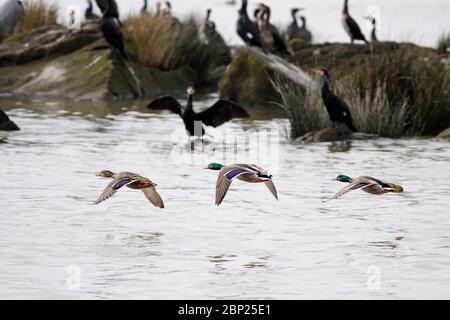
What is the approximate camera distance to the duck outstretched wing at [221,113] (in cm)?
1341

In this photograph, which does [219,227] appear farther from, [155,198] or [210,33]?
[210,33]

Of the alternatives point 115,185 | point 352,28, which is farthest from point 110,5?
point 115,185

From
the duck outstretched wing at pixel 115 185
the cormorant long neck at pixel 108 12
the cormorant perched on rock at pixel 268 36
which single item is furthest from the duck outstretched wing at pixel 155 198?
the cormorant perched on rock at pixel 268 36

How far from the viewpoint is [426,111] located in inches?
590

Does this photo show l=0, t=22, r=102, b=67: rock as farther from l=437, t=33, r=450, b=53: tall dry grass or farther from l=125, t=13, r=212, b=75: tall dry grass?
l=437, t=33, r=450, b=53: tall dry grass

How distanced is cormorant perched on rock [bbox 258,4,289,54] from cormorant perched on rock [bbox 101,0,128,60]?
2281 millimetres

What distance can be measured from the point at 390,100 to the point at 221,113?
95.3 inches

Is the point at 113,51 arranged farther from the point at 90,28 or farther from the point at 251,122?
the point at 251,122

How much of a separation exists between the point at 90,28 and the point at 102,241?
46.7 ft

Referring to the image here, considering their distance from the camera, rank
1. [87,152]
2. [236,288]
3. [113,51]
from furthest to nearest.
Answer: [113,51] < [87,152] < [236,288]

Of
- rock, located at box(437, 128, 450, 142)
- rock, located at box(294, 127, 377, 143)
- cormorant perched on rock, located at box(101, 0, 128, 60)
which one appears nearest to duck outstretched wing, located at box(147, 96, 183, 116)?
rock, located at box(294, 127, 377, 143)

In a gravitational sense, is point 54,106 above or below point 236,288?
below

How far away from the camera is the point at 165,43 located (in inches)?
860
